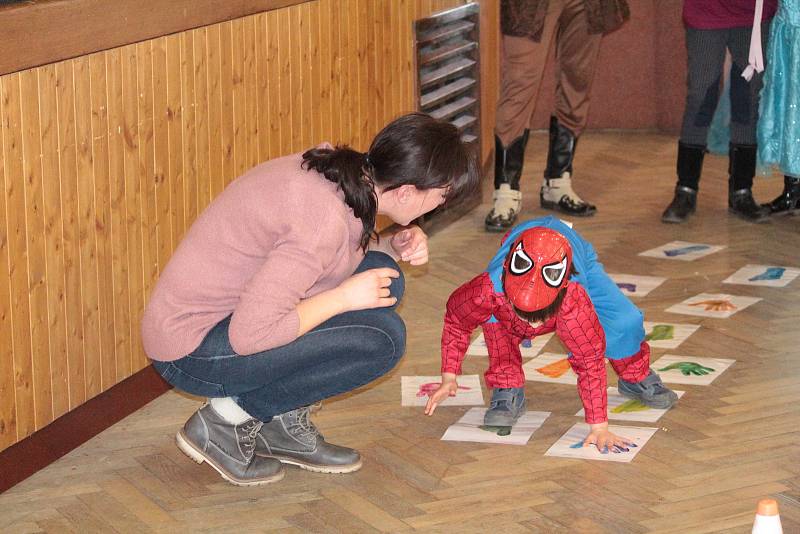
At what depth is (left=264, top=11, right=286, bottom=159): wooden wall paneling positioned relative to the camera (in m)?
3.63

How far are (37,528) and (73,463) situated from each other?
34cm

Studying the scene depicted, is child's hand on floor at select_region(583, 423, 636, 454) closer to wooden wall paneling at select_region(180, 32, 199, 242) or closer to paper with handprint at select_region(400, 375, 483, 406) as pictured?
paper with handprint at select_region(400, 375, 483, 406)

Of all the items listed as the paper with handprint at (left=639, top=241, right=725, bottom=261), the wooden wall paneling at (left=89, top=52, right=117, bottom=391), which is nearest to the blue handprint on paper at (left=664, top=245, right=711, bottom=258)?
the paper with handprint at (left=639, top=241, right=725, bottom=261)

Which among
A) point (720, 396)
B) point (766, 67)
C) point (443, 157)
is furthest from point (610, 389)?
point (766, 67)

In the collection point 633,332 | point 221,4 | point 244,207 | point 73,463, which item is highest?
point 221,4

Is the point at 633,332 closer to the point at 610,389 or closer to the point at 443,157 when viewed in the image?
the point at 610,389

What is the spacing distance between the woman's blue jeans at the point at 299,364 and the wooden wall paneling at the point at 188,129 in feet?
2.46

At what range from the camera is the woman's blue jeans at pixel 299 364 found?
2602mm

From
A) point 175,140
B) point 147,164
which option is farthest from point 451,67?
point 147,164

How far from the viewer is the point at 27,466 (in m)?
2.84

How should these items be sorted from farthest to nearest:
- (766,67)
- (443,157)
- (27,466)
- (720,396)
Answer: (766,67)
(720,396)
(27,466)
(443,157)

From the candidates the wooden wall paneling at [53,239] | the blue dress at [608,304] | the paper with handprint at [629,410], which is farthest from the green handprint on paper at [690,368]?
the wooden wall paneling at [53,239]

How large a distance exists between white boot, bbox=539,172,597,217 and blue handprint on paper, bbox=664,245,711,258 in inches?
22.8

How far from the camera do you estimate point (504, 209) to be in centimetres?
491
